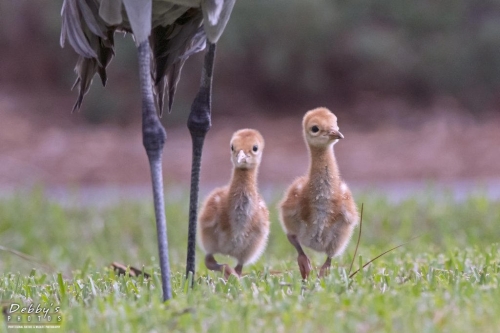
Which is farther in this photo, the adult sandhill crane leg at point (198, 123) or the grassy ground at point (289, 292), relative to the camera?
the adult sandhill crane leg at point (198, 123)

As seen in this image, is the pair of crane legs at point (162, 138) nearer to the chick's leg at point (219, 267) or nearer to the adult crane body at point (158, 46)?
the adult crane body at point (158, 46)

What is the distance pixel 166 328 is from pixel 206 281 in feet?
3.89

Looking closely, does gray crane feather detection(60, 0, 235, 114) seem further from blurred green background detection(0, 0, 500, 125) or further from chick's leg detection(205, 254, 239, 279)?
blurred green background detection(0, 0, 500, 125)

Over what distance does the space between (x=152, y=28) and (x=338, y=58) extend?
9.59 metres

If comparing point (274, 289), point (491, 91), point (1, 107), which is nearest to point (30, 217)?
point (274, 289)

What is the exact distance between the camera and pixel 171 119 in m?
14.1

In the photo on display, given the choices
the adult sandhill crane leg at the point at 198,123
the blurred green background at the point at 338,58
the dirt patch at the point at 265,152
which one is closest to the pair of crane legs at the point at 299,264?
the adult sandhill crane leg at the point at 198,123

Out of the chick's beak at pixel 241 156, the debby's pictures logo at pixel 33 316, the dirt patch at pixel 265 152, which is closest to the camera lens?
the debby's pictures logo at pixel 33 316

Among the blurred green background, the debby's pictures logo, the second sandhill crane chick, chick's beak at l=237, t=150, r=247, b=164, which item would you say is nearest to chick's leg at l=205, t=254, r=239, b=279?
the second sandhill crane chick

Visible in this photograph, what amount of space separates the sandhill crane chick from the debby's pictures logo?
4.36 ft

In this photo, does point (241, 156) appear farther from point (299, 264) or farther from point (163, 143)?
point (299, 264)

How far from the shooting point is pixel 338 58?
1442 cm

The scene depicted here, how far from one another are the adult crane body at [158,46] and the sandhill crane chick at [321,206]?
56 cm

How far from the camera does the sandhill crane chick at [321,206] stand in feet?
15.0
